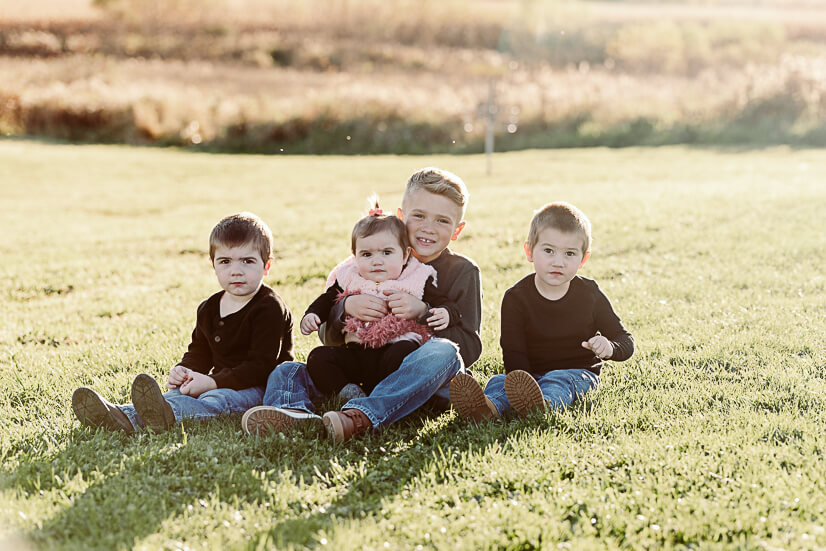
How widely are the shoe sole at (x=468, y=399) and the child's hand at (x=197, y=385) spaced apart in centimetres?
119

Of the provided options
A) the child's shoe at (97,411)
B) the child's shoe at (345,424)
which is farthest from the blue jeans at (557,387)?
the child's shoe at (97,411)

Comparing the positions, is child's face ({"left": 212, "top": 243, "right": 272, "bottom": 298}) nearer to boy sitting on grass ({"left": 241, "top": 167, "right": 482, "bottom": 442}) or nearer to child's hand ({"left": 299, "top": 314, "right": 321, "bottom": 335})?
child's hand ({"left": 299, "top": 314, "right": 321, "bottom": 335})

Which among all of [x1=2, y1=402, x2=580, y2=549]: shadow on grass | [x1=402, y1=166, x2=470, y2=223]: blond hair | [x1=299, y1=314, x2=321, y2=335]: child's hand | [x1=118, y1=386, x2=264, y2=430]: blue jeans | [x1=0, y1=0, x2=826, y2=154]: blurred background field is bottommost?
[x1=2, y1=402, x2=580, y2=549]: shadow on grass

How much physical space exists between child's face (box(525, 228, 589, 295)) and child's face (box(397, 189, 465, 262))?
1.38ft

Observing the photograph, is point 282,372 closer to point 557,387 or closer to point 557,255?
point 557,387

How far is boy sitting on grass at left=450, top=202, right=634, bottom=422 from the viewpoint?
13.7ft

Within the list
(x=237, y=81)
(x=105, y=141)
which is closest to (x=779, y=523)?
(x=105, y=141)

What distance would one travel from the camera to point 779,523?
9.48 feet

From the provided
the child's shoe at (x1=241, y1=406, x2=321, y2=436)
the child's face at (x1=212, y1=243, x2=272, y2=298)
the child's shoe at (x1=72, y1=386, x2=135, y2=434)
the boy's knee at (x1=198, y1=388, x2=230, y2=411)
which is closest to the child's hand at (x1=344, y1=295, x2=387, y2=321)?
the child's face at (x1=212, y1=243, x2=272, y2=298)

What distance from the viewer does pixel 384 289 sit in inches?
165

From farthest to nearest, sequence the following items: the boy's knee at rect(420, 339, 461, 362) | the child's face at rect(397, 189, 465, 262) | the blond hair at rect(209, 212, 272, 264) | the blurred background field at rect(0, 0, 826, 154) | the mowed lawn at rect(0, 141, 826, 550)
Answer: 1. the blurred background field at rect(0, 0, 826, 154)
2. the child's face at rect(397, 189, 465, 262)
3. the blond hair at rect(209, 212, 272, 264)
4. the boy's knee at rect(420, 339, 461, 362)
5. the mowed lawn at rect(0, 141, 826, 550)

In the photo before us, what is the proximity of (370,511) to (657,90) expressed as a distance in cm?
2508

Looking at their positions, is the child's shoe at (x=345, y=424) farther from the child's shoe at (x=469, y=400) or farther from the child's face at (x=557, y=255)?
the child's face at (x=557, y=255)

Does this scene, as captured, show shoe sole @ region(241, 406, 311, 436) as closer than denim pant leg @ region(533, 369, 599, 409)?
Yes
